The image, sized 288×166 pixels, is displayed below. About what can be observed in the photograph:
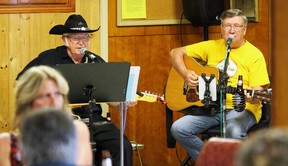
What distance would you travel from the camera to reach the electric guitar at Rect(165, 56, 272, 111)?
4734mm

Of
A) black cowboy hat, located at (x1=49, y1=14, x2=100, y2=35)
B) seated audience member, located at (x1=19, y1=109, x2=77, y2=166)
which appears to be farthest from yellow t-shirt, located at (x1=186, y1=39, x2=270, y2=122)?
seated audience member, located at (x1=19, y1=109, x2=77, y2=166)

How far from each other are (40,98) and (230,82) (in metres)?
2.57

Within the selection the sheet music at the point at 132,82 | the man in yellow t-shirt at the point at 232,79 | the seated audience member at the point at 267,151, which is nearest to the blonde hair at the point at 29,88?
the seated audience member at the point at 267,151

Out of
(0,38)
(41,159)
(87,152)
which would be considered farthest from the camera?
(0,38)

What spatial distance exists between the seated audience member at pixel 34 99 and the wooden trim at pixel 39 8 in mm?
2904

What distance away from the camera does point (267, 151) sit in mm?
1165

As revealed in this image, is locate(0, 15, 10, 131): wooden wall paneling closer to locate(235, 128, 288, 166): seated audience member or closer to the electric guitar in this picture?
the electric guitar

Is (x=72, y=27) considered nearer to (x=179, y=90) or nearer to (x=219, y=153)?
(x=179, y=90)

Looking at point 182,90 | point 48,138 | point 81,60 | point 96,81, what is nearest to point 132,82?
point 96,81

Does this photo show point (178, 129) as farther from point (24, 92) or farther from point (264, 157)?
point (264, 157)

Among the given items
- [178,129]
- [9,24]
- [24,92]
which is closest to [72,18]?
A: [9,24]

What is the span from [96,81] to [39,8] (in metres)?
1.61

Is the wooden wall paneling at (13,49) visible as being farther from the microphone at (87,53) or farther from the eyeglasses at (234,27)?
the eyeglasses at (234,27)

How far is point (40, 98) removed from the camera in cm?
237
